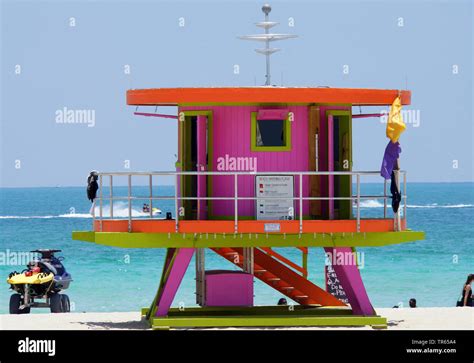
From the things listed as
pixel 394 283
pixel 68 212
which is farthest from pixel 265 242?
pixel 68 212

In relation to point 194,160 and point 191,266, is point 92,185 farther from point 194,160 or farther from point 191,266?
point 191,266

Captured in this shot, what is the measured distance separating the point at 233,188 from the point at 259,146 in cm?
113

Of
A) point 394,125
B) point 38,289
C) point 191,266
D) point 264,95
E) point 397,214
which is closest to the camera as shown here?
point 394,125

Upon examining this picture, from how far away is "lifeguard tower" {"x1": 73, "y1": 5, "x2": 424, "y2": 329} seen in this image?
39344mm

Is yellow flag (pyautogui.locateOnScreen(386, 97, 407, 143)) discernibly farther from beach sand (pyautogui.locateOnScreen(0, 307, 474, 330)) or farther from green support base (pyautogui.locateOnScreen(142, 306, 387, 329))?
beach sand (pyautogui.locateOnScreen(0, 307, 474, 330))

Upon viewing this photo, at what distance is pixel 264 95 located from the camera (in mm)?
39688

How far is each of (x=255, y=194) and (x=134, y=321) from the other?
4826mm

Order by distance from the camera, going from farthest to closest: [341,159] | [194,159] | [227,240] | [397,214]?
[341,159], [194,159], [397,214], [227,240]

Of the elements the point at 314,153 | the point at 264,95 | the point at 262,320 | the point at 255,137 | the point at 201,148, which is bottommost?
the point at 262,320

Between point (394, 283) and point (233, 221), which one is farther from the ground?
point (233, 221)

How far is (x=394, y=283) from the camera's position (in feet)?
280

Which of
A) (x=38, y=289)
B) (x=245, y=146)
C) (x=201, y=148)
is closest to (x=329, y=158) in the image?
(x=245, y=146)

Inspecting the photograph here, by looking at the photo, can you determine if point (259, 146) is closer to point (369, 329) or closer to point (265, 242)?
point (265, 242)

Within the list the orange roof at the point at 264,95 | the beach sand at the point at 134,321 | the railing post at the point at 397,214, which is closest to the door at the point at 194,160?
the orange roof at the point at 264,95
